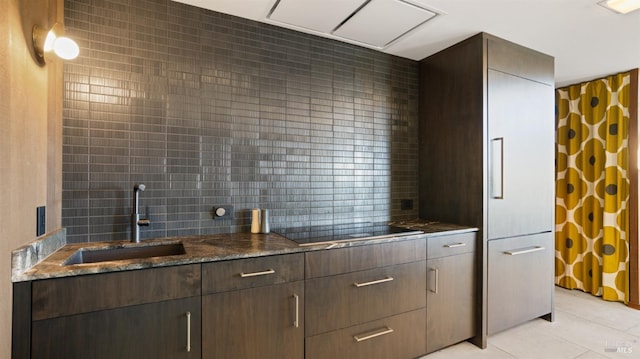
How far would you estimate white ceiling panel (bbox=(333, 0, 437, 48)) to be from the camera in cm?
204

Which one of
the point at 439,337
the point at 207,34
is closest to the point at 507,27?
the point at 207,34

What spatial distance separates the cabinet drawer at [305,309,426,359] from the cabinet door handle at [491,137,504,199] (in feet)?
3.59

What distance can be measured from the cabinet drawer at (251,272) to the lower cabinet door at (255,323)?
3cm

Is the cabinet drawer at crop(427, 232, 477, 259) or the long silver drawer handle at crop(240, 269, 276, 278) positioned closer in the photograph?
the long silver drawer handle at crop(240, 269, 276, 278)

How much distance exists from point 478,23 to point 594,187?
252cm

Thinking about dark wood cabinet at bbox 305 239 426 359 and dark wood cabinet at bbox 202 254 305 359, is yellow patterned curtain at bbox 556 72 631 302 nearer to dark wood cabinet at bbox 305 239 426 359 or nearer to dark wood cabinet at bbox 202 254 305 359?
dark wood cabinet at bbox 305 239 426 359

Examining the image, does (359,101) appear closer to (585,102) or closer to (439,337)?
(439,337)

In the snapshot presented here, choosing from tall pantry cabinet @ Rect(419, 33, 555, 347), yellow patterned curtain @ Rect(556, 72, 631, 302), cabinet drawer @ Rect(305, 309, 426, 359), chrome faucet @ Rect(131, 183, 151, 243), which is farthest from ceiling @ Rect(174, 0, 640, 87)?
cabinet drawer @ Rect(305, 309, 426, 359)

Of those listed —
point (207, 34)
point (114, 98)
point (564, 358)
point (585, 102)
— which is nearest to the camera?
point (114, 98)

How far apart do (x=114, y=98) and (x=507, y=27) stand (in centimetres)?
270

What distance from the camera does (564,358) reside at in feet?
Result: 7.41

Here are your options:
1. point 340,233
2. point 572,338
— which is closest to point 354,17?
point 340,233

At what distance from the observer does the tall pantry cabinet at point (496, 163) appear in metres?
2.42

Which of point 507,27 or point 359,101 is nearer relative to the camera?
point 507,27
